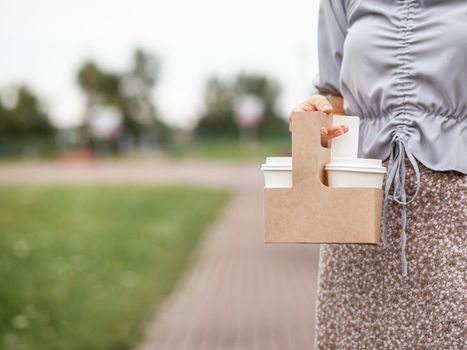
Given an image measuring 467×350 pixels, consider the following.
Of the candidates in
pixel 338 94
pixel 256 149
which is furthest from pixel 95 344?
pixel 256 149

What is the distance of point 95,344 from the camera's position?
5.18 m

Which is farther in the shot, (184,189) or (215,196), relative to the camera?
(184,189)

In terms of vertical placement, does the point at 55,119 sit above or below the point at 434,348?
below

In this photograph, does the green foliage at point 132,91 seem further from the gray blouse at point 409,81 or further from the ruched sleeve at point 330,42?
the gray blouse at point 409,81

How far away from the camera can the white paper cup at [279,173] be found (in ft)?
5.45

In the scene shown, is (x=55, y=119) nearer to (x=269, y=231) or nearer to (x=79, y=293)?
(x=79, y=293)

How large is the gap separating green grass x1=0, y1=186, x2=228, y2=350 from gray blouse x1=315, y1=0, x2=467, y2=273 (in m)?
3.71

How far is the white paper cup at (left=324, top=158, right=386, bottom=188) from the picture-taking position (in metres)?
1.63

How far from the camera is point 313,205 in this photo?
5.39 feet

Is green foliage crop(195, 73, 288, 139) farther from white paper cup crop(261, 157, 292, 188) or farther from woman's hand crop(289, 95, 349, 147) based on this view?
white paper cup crop(261, 157, 292, 188)

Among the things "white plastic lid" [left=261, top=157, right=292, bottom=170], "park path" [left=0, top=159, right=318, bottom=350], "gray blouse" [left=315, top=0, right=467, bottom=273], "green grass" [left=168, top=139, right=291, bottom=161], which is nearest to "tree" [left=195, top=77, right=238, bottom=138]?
"green grass" [left=168, top=139, right=291, bottom=161]

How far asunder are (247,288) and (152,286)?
837mm

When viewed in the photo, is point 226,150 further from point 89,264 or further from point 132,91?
point 89,264

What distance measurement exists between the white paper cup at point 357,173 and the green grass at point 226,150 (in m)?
46.8
